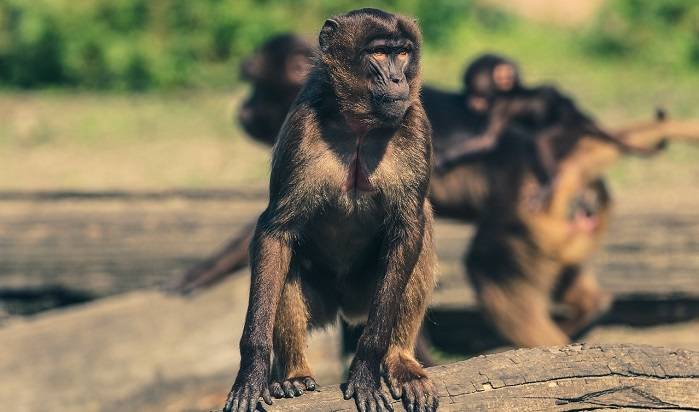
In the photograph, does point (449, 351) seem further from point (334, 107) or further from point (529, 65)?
point (529, 65)

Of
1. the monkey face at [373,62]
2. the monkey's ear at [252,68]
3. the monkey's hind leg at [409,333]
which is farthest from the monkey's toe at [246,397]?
the monkey's ear at [252,68]

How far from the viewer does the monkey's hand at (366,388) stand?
468 cm

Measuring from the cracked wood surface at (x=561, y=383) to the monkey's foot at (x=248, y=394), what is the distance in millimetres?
63

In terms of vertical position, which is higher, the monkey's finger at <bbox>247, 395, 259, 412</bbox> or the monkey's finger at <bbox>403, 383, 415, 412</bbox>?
the monkey's finger at <bbox>403, 383, 415, 412</bbox>

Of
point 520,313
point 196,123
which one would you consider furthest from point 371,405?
point 196,123

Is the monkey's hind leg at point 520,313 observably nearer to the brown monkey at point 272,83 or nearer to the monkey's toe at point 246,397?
the brown monkey at point 272,83

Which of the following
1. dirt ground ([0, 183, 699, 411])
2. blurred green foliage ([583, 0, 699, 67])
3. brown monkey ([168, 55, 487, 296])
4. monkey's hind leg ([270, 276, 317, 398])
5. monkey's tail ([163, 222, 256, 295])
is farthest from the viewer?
blurred green foliage ([583, 0, 699, 67])

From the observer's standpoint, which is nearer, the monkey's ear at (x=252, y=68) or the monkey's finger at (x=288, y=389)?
the monkey's finger at (x=288, y=389)

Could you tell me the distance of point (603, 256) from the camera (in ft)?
30.4

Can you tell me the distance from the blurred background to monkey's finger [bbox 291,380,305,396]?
241cm

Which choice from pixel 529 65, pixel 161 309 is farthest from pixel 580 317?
pixel 529 65

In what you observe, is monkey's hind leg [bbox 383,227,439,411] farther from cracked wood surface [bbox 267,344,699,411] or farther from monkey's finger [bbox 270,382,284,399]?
monkey's finger [bbox 270,382,284,399]

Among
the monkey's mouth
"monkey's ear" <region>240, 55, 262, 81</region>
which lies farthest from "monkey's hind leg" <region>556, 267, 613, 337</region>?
"monkey's ear" <region>240, 55, 262, 81</region>

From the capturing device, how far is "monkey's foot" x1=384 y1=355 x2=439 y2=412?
469cm
